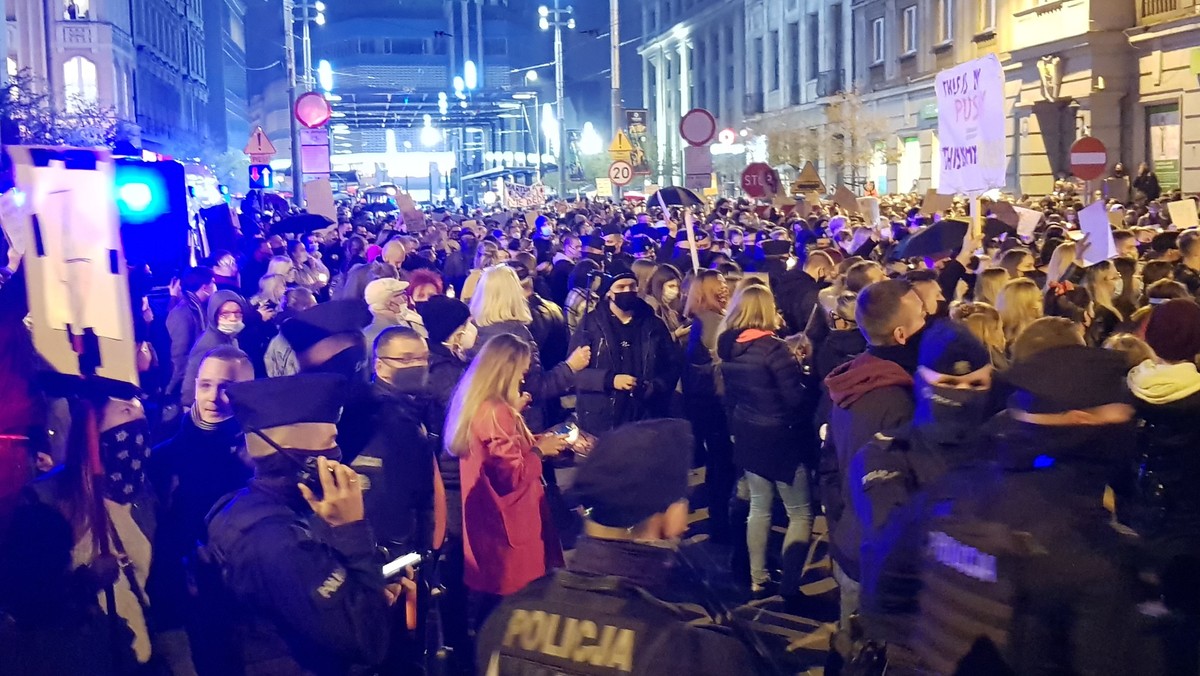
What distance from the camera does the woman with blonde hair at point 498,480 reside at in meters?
4.46

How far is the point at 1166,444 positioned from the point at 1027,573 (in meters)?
1.92

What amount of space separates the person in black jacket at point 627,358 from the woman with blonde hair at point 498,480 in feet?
10.7

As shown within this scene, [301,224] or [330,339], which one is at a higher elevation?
[301,224]

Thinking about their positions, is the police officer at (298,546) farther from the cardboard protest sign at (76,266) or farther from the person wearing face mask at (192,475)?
the cardboard protest sign at (76,266)

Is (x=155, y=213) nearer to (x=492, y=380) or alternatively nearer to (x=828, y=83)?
(x=492, y=380)

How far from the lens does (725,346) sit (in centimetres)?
678

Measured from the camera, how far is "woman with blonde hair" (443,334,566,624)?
446cm

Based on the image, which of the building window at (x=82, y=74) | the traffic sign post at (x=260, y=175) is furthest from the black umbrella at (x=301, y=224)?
the building window at (x=82, y=74)

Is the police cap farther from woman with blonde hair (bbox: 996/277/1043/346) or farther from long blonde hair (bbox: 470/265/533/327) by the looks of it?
long blonde hair (bbox: 470/265/533/327)

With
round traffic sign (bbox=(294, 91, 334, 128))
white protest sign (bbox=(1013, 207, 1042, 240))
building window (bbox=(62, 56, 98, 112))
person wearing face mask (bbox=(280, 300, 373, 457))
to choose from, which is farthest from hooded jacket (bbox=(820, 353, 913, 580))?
building window (bbox=(62, 56, 98, 112))

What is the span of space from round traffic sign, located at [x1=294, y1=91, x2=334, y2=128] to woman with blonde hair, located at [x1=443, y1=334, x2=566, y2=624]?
46.9 feet

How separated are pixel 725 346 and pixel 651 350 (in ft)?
4.03

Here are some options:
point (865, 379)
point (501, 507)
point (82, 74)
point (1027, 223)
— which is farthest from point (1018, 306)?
point (82, 74)

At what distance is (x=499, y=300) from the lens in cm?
752
